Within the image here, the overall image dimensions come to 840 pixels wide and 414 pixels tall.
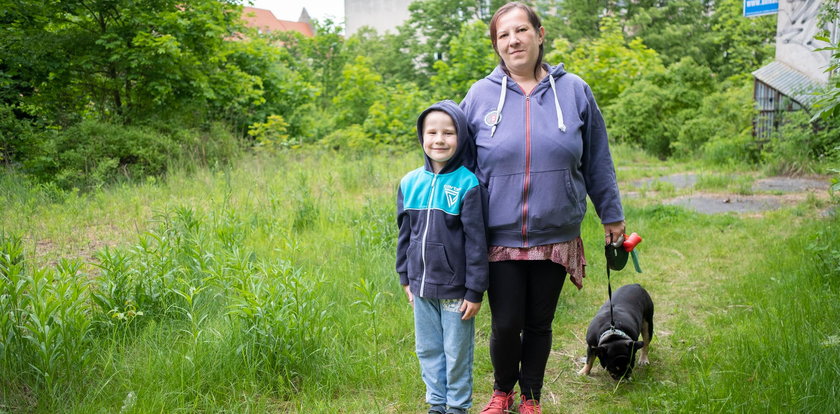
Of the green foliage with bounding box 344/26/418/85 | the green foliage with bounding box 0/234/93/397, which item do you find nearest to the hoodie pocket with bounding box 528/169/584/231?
the green foliage with bounding box 0/234/93/397

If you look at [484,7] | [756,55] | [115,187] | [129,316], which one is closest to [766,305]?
→ [129,316]

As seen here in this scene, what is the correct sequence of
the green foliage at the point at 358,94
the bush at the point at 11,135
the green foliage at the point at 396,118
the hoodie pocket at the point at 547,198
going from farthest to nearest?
the green foliage at the point at 358,94, the green foliage at the point at 396,118, the bush at the point at 11,135, the hoodie pocket at the point at 547,198

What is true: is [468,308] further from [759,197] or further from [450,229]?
[759,197]

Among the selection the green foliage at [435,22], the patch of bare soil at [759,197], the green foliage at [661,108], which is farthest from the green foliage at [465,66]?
the green foliage at [435,22]

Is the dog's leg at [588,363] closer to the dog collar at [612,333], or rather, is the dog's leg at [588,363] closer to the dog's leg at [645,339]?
the dog collar at [612,333]

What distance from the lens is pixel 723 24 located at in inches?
1320

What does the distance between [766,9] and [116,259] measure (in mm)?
13560

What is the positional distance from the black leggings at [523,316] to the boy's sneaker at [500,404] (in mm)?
31

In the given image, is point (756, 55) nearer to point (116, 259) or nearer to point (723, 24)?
point (723, 24)

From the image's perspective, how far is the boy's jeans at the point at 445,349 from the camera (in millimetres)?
3121

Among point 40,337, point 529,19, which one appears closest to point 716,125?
point 529,19

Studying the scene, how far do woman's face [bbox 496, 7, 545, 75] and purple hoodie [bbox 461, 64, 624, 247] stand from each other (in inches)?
3.6

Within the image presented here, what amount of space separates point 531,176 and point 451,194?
38 centimetres

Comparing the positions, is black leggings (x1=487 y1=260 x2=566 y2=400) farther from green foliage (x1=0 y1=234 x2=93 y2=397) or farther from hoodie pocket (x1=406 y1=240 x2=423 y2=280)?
green foliage (x1=0 y1=234 x2=93 y2=397)
